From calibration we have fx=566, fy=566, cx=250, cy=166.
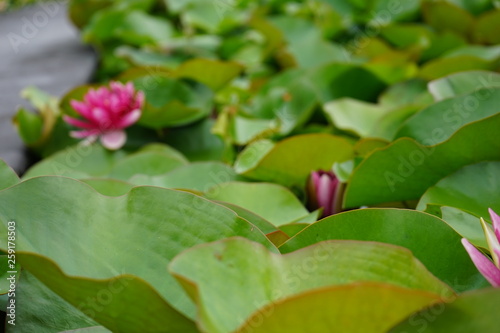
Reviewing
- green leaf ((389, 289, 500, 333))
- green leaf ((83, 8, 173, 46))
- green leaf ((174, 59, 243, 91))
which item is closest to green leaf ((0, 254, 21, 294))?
green leaf ((389, 289, 500, 333))

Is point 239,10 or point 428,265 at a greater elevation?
point 428,265

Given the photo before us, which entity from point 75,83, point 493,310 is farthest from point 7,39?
point 493,310

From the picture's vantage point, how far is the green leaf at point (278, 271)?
36 cm

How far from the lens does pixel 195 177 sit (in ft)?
2.40

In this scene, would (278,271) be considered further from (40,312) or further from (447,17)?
(447,17)

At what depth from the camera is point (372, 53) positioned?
134cm

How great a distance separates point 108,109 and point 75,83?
0.40 meters

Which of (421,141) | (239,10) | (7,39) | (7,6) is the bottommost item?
(7,6)

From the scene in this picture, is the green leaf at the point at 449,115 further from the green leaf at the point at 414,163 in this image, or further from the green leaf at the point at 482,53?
the green leaf at the point at 482,53

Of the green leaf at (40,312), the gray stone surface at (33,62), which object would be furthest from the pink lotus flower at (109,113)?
the green leaf at (40,312)

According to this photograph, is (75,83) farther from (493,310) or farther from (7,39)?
(493,310)

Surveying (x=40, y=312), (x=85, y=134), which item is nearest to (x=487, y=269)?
(x=40, y=312)

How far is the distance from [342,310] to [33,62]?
143 centimetres

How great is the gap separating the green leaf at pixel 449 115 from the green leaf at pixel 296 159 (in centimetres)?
10
